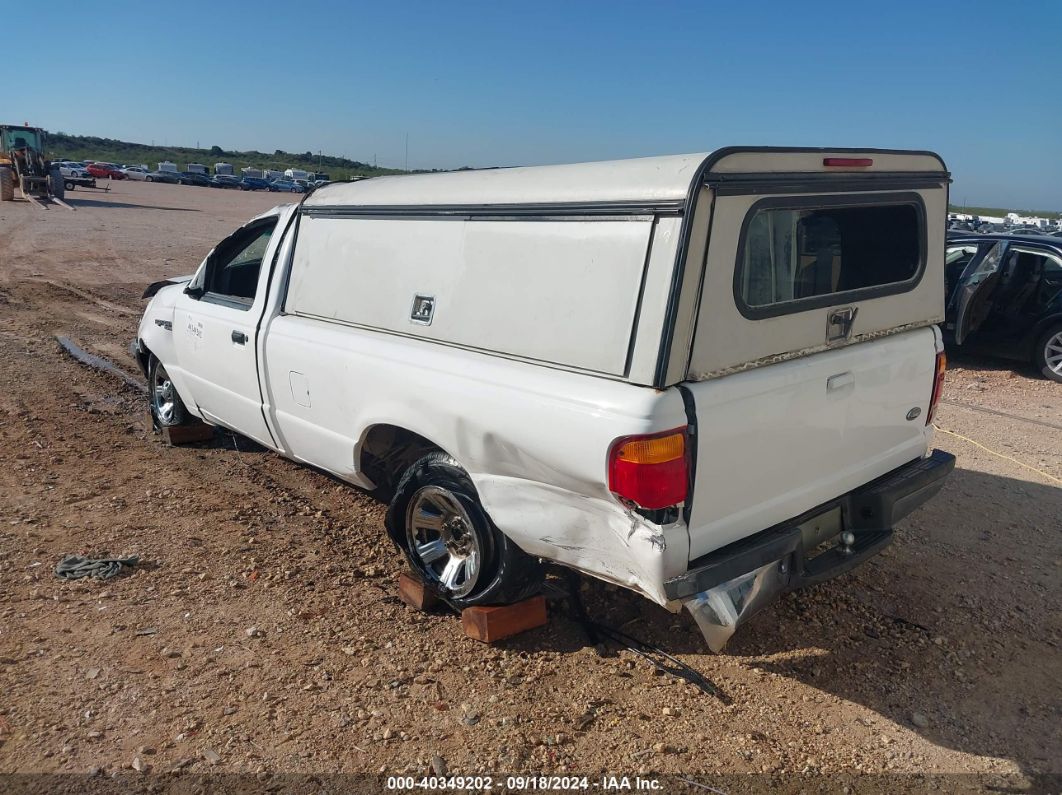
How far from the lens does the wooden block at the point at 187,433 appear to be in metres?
6.27

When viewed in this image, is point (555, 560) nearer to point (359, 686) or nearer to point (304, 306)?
point (359, 686)

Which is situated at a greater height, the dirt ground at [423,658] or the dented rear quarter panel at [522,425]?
the dented rear quarter panel at [522,425]

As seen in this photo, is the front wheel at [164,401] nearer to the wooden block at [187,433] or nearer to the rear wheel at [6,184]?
the wooden block at [187,433]

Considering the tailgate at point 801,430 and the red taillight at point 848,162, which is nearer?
the tailgate at point 801,430

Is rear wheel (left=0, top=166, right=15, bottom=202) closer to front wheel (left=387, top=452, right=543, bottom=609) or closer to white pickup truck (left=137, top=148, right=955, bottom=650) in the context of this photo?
white pickup truck (left=137, top=148, right=955, bottom=650)

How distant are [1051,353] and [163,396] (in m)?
9.28

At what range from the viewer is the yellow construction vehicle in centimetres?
3219

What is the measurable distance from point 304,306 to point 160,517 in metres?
1.64

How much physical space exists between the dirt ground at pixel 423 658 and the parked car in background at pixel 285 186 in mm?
64064

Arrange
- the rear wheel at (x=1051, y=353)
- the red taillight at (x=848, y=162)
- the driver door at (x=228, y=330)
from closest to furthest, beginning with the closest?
1. the red taillight at (x=848, y=162)
2. the driver door at (x=228, y=330)
3. the rear wheel at (x=1051, y=353)

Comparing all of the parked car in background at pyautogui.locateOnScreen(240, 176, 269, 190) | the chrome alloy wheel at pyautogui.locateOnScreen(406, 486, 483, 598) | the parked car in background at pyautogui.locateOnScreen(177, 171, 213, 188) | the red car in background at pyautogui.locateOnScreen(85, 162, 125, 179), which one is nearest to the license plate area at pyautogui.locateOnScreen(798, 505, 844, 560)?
the chrome alloy wheel at pyautogui.locateOnScreen(406, 486, 483, 598)

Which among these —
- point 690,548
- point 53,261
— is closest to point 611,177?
point 690,548

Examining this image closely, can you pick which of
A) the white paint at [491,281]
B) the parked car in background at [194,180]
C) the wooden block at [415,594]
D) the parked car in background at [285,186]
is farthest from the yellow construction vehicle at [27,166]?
the parked car in background at [194,180]

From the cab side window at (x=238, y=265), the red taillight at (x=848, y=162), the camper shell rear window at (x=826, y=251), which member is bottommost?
the cab side window at (x=238, y=265)
